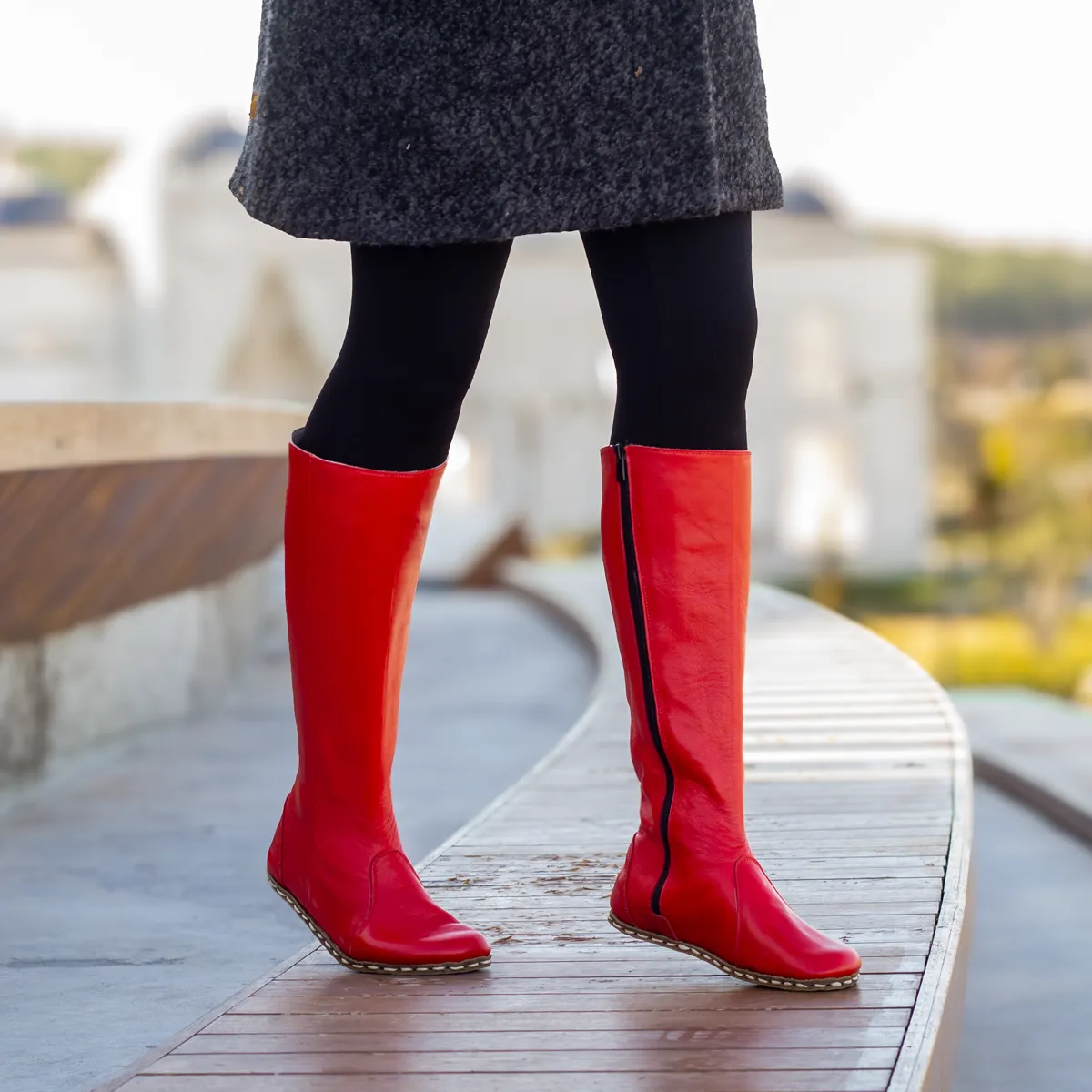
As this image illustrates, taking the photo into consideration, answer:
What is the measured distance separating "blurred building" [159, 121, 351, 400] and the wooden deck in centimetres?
2242

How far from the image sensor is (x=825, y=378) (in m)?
27.6

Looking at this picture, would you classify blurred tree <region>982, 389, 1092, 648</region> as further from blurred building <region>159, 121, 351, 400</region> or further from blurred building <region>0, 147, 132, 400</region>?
blurred building <region>0, 147, 132, 400</region>

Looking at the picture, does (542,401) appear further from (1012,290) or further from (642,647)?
(1012,290)

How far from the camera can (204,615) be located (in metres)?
3.83

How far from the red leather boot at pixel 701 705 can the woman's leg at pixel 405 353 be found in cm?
16

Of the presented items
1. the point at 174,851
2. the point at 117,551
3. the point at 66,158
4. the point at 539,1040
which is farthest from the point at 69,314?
the point at 66,158

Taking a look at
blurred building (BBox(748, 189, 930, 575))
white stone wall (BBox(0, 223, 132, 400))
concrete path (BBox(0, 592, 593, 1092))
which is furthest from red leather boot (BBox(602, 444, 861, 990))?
blurred building (BBox(748, 189, 930, 575))

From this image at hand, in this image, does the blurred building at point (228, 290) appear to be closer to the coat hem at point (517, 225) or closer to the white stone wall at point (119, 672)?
the white stone wall at point (119, 672)

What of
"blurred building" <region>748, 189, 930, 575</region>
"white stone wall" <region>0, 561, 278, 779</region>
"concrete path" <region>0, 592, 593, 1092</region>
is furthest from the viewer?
"blurred building" <region>748, 189, 930, 575</region>

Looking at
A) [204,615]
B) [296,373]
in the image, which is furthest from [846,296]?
[204,615]

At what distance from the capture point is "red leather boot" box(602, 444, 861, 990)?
1.37 m

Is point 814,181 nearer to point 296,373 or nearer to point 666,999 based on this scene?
point 296,373

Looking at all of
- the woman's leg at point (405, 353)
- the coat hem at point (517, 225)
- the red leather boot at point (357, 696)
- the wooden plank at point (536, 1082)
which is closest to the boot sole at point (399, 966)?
the red leather boot at point (357, 696)

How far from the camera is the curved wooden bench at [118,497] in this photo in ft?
7.57
